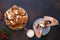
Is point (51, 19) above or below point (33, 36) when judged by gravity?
above

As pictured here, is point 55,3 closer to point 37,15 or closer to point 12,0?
point 37,15

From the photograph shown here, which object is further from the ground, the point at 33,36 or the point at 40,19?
the point at 40,19

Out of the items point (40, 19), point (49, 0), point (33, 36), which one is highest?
point (49, 0)

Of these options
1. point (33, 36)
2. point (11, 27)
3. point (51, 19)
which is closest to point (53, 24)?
point (51, 19)

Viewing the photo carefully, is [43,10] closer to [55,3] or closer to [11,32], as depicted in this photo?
[55,3]

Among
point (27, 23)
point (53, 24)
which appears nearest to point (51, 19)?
point (53, 24)
